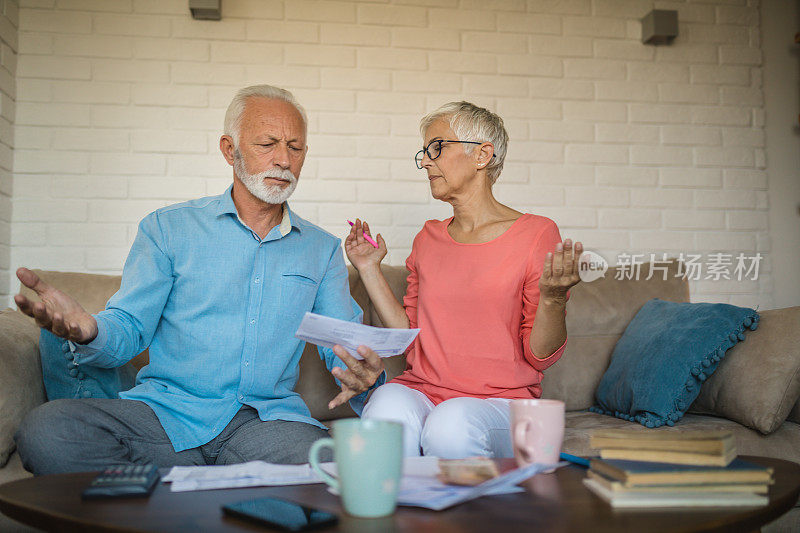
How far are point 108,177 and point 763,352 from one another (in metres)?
2.49

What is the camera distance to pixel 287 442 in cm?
157

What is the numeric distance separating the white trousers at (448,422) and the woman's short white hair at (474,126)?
781 millimetres

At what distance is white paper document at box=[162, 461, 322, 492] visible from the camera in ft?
3.34

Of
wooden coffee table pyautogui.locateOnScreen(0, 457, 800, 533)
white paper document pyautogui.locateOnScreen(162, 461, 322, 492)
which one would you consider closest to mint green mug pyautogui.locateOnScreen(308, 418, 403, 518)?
wooden coffee table pyautogui.locateOnScreen(0, 457, 800, 533)

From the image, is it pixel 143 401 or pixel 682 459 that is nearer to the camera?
pixel 682 459

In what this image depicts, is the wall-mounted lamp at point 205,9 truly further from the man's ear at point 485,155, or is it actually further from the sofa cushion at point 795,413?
the sofa cushion at point 795,413

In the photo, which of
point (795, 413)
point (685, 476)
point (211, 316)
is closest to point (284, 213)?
point (211, 316)

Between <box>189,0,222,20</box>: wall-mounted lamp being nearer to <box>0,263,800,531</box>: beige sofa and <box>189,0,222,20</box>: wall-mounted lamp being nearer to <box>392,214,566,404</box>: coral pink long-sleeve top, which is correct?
<box>0,263,800,531</box>: beige sofa

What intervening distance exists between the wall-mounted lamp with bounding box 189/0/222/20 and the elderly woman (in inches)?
49.0

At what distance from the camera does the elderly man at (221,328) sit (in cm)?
145

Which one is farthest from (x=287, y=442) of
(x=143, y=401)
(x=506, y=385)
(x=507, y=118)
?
(x=507, y=118)

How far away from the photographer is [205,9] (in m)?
2.84

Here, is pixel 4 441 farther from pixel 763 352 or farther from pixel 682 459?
pixel 763 352

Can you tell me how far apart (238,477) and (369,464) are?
338 mm
